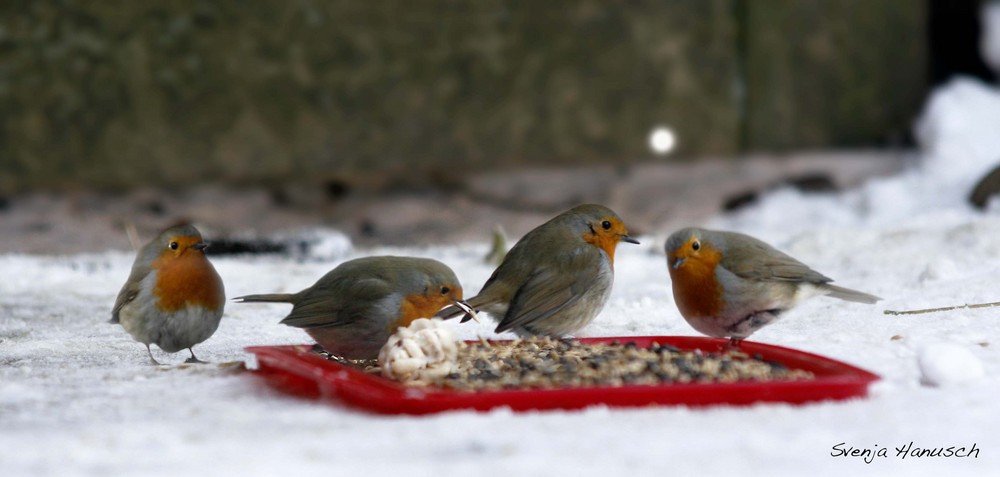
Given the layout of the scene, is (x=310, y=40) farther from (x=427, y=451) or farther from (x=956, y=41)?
(x=427, y=451)

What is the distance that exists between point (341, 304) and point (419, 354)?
1.46ft

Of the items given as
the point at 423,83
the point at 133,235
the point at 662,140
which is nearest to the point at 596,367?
the point at 133,235

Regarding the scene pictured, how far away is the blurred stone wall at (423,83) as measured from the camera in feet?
19.9

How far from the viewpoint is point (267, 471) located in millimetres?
1977

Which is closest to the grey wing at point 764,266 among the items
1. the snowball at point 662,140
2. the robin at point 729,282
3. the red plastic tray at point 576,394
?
the robin at point 729,282

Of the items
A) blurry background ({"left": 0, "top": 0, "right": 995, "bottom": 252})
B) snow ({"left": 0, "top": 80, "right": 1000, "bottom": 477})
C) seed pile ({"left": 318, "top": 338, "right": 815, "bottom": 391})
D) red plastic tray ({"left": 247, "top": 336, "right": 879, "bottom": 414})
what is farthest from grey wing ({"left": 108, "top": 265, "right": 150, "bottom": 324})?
blurry background ({"left": 0, "top": 0, "right": 995, "bottom": 252})

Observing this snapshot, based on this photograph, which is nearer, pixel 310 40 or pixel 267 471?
pixel 267 471

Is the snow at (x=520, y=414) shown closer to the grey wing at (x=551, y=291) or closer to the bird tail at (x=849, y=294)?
the bird tail at (x=849, y=294)

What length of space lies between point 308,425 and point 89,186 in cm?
423

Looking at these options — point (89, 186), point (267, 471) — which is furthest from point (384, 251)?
point (267, 471)

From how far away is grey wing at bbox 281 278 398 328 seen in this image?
2959mm

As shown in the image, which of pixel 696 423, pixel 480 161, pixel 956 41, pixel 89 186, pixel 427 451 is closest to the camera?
pixel 427 451

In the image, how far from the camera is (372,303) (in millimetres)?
2963

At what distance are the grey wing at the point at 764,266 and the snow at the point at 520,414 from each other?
190mm
